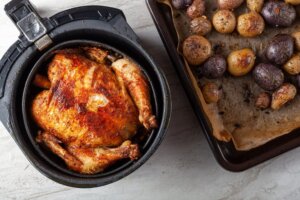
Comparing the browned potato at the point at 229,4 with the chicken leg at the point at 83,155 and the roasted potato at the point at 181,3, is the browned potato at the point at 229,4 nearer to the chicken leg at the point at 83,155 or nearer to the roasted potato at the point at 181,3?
the roasted potato at the point at 181,3

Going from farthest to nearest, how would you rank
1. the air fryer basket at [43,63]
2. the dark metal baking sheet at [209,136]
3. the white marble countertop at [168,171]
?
the white marble countertop at [168,171] → the dark metal baking sheet at [209,136] → the air fryer basket at [43,63]

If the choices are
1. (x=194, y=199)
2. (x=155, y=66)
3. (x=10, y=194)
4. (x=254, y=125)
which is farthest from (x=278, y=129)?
(x=10, y=194)

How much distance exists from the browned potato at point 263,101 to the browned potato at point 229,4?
0.29 meters

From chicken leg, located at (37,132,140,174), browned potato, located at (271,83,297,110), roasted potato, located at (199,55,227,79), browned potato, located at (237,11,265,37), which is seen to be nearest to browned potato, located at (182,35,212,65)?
roasted potato, located at (199,55,227,79)

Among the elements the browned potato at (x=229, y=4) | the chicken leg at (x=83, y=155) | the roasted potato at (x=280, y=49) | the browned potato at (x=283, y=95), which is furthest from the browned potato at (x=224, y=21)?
the chicken leg at (x=83, y=155)

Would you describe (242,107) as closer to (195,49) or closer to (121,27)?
(195,49)

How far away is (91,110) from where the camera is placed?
46.8 inches

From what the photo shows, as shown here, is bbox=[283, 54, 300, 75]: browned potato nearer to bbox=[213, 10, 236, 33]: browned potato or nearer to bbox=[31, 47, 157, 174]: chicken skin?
bbox=[213, 10, 236, 33]: browned potato

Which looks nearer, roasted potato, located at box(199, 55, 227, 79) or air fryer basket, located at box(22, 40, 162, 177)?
air fryer basket, located at box(22, 40, 162, 177)

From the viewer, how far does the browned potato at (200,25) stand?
1393mm

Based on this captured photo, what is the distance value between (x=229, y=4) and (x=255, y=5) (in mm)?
82

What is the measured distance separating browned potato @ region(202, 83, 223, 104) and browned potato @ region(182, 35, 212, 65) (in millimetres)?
82

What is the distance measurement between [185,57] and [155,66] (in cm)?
23

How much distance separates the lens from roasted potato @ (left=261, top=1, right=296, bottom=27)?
1.39 metres
